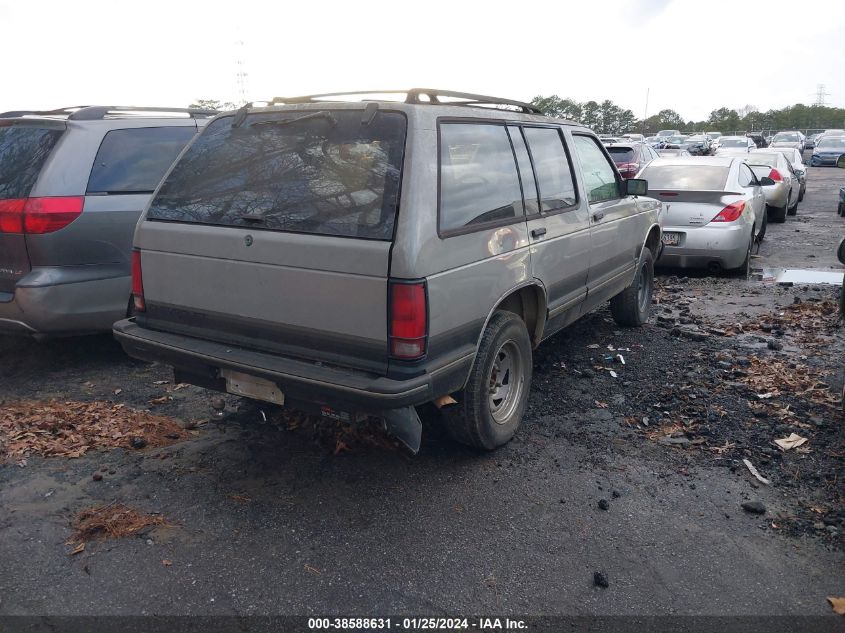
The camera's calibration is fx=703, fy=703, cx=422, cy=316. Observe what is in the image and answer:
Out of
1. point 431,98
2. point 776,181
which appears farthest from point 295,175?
point 776,181

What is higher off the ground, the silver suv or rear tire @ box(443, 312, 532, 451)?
the silver suv

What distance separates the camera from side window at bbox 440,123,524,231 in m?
3.62

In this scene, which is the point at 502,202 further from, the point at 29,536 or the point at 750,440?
the point at 29,536

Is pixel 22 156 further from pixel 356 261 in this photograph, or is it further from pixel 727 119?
pixel 727 119

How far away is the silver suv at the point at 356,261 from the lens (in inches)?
130

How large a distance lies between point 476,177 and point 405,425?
1.43m

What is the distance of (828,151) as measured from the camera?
33594 mm

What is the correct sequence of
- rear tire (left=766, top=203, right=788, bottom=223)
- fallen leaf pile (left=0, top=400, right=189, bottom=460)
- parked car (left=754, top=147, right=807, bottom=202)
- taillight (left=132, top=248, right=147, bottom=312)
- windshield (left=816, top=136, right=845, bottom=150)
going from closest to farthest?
1. taillight (left=132, top=248, right=147, bottom=312)
2. fallen leaf pile (left=0, top=400, right=189, bottom=460)
3. rear tire (left=766, top=203, right=788, bottom=223)
4. parked car (left=754, top=147, right=807, bottom=202)
5. windshield (left=816, top=136, right=845, bottom=150)

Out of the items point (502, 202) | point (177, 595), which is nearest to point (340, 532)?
point (177, 595)

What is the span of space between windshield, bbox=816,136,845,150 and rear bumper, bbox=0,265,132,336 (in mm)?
36543

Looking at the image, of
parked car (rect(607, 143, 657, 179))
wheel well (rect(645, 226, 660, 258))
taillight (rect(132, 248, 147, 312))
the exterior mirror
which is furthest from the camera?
parked car (rect(607, 143, 657, 179))

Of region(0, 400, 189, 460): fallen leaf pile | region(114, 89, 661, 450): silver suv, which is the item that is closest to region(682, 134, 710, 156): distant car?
region(114, 89, 661, 450): silver suv

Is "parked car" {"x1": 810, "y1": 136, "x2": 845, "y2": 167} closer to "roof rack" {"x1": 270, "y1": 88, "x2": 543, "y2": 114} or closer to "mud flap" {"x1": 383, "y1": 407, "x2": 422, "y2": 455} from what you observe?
"roof rack" {"x1": 270, "y1": 88, "x2": 543, "y2": 114}

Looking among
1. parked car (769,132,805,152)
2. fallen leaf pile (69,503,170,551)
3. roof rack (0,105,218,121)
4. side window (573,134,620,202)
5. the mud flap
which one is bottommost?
fallen leaf pile (69,503,170,551)
